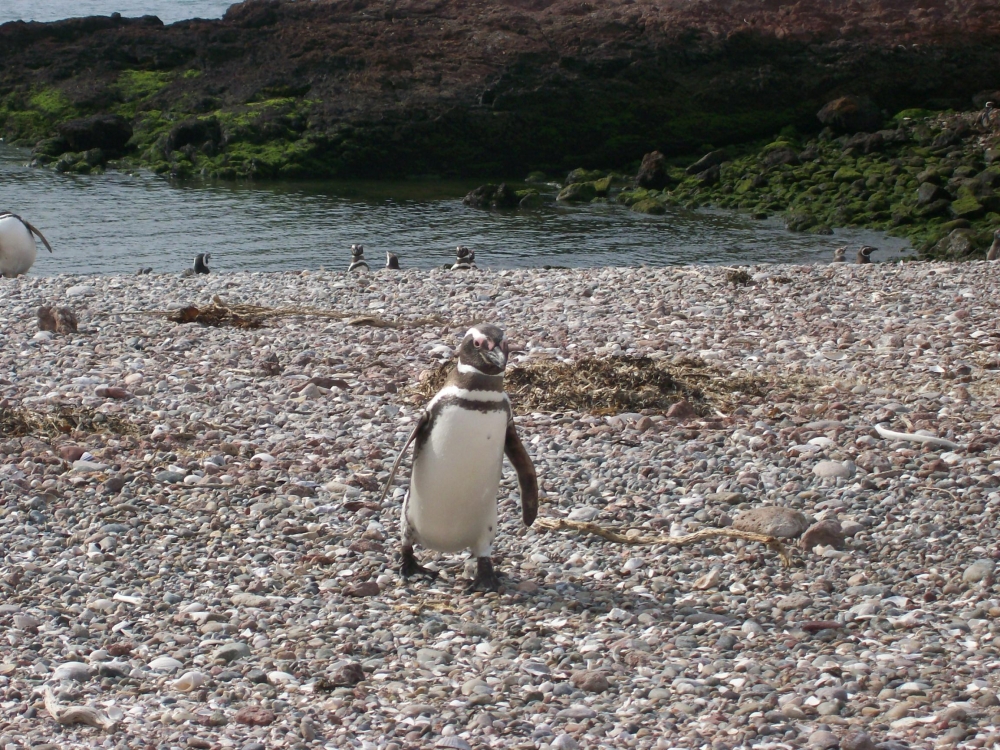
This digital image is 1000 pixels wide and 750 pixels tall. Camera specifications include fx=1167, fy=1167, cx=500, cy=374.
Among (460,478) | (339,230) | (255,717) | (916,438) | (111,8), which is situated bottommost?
(255,717)

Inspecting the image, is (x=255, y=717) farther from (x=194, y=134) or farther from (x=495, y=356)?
(x=194, y=134)

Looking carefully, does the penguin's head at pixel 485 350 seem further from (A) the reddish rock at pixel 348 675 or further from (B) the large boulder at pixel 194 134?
(B) the large boulder at pixel 194 134

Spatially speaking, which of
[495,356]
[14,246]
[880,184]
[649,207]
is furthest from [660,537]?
[880,184]

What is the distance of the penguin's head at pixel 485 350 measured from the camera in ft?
14.6

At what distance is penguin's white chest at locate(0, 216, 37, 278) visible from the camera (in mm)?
14258

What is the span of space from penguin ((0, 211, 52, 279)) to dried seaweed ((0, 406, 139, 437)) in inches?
329

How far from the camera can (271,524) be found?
5.21m

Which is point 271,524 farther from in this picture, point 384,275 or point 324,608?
point 384,275

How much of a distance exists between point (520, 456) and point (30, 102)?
32452 mm

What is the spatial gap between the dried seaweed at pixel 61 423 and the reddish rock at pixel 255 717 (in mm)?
3244

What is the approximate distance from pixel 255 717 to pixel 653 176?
23.1 metres

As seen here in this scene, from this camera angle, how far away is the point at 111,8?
70562 millimetres

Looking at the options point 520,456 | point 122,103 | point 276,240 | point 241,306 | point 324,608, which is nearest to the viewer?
point 324,608

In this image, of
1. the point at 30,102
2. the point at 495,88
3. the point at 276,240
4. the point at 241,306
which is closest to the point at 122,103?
the point at 30,102
